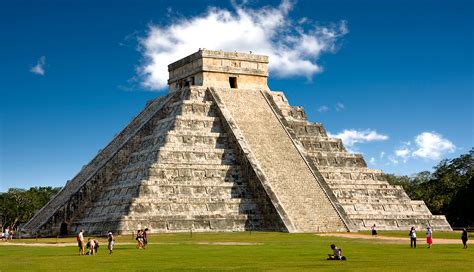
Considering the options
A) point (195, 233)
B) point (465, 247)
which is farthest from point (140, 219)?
Result: point (465, 247)

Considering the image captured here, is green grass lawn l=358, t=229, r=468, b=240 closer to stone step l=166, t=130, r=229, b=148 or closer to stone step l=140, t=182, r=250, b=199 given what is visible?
stone step l=140, t=182, r=250, b=199

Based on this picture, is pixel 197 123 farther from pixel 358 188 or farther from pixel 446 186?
pixel 446 186

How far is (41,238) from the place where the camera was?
146 ft

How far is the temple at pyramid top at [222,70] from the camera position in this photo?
52031mm

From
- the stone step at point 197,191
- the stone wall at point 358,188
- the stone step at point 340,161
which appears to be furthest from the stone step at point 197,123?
the stone step at point 340,161

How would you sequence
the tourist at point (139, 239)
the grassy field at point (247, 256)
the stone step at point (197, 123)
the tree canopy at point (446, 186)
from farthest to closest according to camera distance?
the tree canopy at point (446, 186)
the stone step at point (197, 123)
the tourist at point (139, 239)
the grassy field at point (247, 256)

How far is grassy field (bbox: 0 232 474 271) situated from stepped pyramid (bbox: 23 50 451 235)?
15.7 feet

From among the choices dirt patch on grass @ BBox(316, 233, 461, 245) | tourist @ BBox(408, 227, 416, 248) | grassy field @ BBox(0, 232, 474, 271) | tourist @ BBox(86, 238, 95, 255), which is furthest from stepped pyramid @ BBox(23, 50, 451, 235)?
tourist @ BBox(86, 238, 95, 255)

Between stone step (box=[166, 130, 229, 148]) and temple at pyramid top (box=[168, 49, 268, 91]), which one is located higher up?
temple at pyramid top (box=[168, 49, 268, 91])

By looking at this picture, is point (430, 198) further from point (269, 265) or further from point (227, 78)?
point (269, 265)

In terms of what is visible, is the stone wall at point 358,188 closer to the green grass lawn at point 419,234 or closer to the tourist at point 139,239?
the green grass lawn at point 419,234

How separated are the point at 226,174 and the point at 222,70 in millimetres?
9655

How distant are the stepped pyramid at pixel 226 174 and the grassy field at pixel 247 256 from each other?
4788mm

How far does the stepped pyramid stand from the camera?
42969 millimetres
